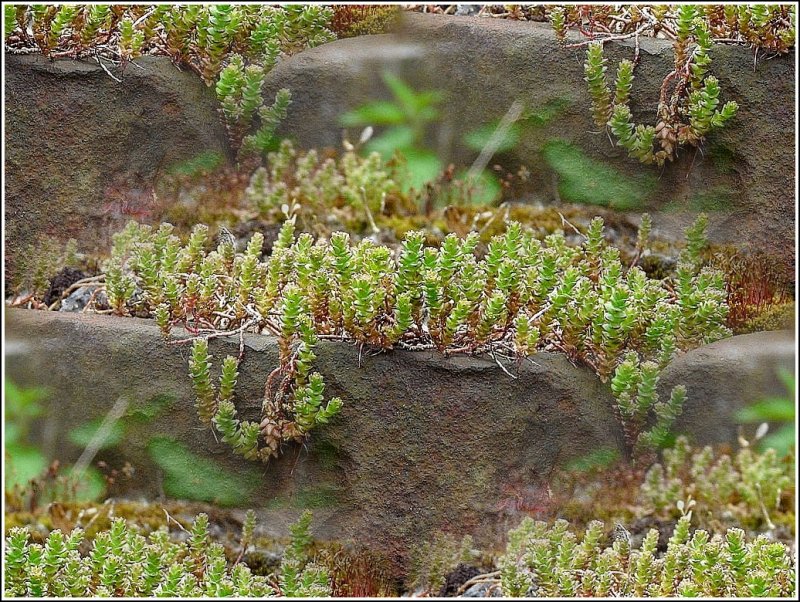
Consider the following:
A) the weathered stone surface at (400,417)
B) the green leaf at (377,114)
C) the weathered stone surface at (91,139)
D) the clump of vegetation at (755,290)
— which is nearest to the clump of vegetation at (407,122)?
the green leaf at (377,114)

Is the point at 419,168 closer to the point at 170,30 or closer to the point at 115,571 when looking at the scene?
the point at 170,30

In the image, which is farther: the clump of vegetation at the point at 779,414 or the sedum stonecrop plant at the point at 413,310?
the clump of vegetation at the point at 779,414

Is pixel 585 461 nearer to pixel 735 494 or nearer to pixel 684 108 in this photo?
pixel 735 494

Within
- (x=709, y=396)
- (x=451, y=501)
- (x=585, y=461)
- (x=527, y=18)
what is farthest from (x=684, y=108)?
(x=451, y=501)

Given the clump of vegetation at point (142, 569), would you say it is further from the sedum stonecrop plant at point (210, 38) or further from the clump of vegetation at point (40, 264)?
the sedum stonecrop plant at point (210, 38)

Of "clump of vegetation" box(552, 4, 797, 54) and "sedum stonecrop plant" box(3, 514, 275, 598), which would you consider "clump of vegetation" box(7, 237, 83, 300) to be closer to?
"sedum stonecrop plant" box(3, 514, 275, 598)

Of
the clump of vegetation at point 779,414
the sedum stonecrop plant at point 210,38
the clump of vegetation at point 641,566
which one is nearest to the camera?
the clump of vegetation at point 641,566

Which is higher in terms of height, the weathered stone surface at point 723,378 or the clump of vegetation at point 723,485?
the weathered stone surface at point 723,378
